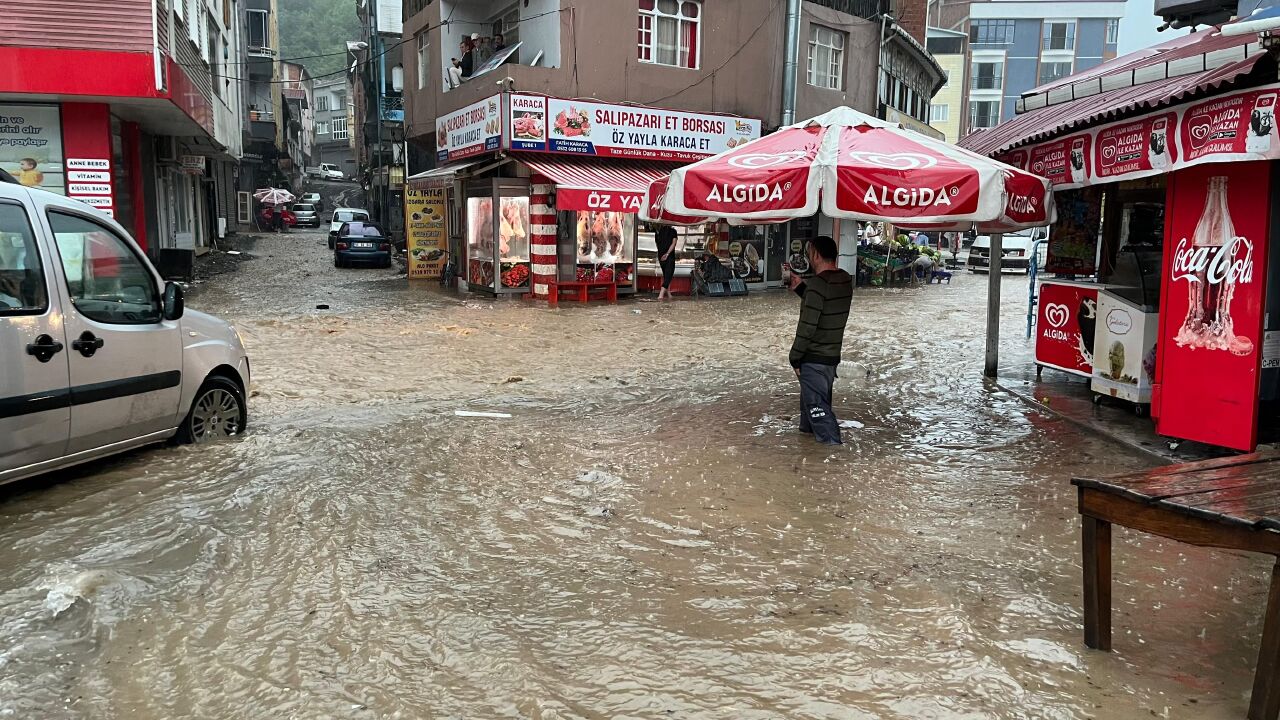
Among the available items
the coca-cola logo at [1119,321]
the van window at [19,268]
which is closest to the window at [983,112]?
the coca-cola logo at [1119,321]

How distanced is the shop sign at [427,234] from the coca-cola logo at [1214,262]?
18906 mm

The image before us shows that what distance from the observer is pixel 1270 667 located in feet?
10.2

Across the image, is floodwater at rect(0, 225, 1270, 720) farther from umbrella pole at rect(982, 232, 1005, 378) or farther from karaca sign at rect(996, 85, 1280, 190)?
karaca sign at rect(996, 85, 1280, 190)

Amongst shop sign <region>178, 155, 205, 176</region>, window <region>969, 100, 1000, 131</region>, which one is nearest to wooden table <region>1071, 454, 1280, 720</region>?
shop sign <region>178, 155, 205, 176</region>

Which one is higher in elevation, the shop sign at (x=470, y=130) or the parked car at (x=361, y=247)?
the shop sign at (x=470, y=130)

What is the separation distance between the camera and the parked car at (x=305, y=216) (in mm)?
51550

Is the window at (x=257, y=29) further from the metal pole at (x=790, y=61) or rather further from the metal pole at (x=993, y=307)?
the metal pole at (x=993, y=307)

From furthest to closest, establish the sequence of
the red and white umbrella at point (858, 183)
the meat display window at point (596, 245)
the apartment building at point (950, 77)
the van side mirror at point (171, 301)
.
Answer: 1. the apartment building at point (950, 77)
2. the meat display window at point (596, 245)
3. the red and white umbrella at point (858, 183)
4. the van side mirror at point (171, 301)

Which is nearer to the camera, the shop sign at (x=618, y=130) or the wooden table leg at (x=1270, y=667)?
the wooden table leg at (x=1270, y=667)

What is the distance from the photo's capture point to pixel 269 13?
1907 inches

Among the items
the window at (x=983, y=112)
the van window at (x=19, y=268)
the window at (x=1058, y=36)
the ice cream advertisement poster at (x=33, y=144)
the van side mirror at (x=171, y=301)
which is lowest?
the van side mirror at (x=171, y=301)

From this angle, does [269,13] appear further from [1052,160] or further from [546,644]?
[546,644]

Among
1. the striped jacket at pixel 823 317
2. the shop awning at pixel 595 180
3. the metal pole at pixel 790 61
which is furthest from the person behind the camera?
the metal pole at pixel 790 61

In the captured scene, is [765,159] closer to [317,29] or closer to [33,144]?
[33,144]
